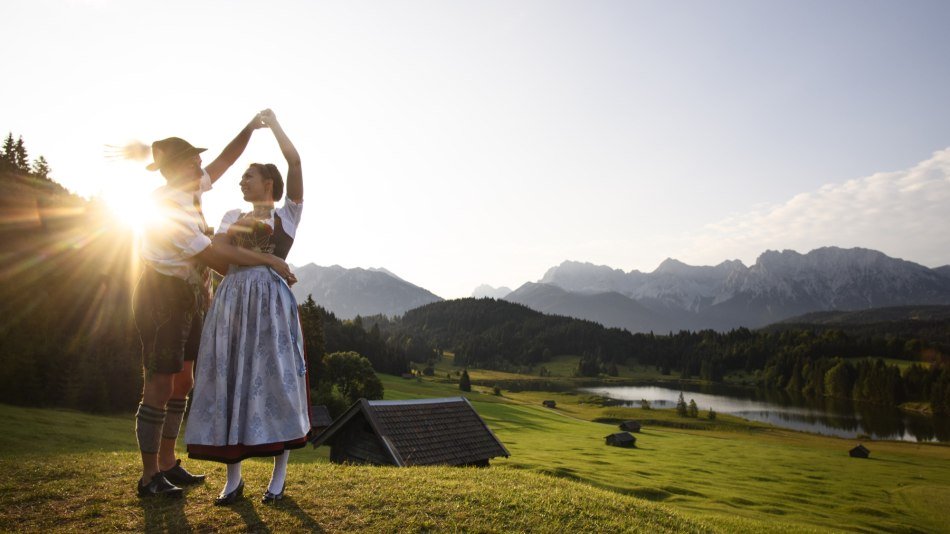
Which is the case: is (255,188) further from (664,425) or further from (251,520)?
(664,425)

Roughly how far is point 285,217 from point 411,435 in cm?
1775

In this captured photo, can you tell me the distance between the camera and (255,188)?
21.7ft

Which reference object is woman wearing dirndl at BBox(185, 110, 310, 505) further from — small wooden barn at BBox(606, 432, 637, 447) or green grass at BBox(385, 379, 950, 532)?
small wooden barn at BBox(606, 432, 637, 447)

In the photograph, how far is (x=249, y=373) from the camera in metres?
6.00

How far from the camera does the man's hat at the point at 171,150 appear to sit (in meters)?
6.72

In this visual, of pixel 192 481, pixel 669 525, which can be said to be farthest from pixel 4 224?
pixel 669 525

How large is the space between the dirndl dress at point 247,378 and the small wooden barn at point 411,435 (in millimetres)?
15244

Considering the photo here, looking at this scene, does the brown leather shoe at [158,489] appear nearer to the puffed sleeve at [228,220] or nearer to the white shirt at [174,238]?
the white shirt at [174,238]

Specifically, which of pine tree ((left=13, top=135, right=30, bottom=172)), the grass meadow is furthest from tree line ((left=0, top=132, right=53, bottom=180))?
the grass meadow

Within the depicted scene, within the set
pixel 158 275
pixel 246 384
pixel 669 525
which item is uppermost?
pixel 158 275

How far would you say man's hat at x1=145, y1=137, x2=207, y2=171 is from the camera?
22.1 feet

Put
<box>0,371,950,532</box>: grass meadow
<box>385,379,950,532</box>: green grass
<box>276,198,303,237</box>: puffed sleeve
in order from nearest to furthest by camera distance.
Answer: <box>0,371,950,532</box>: grass meadow
<box>276,198,303,237</box>: puffed sleeve
<box>385,379,950,532</box>: green grass

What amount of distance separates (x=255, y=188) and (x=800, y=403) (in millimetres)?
166338

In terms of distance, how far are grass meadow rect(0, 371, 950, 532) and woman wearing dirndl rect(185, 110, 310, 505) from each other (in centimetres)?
76
